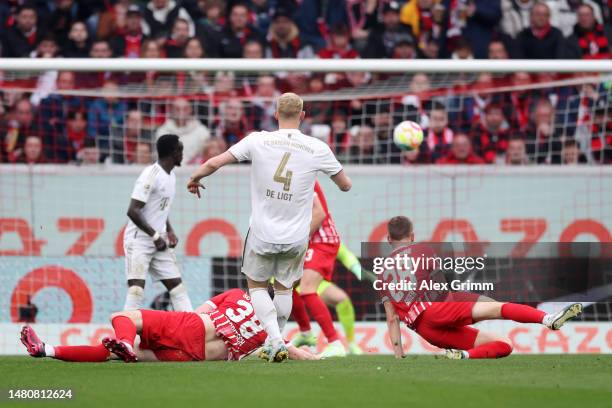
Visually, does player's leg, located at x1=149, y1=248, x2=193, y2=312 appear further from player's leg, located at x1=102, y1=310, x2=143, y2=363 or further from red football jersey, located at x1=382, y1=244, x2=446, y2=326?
red football jersey, located at x1=382, y1=244, x2=446, y2=326

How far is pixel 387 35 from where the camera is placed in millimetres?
16438

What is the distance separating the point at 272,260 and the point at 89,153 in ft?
17.3

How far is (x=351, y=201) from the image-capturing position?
44.7 feet

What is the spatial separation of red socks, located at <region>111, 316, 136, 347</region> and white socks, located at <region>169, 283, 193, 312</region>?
2844mm

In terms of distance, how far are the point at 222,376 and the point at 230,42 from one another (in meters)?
8.69

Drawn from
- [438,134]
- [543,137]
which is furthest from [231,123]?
[543,137]

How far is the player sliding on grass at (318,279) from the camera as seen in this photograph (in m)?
11.4

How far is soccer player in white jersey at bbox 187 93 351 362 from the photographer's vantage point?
898 centimetres

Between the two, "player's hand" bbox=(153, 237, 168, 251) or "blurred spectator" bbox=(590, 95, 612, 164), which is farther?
"blurred spectator" bbox=(590, 95, 612, 164)

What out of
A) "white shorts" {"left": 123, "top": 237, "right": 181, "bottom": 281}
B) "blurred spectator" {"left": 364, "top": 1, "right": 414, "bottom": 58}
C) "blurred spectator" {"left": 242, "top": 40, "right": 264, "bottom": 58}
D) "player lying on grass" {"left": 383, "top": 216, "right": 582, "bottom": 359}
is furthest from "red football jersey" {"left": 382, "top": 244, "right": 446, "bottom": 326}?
"blurred spectator" {"left": 364, "top": 1, "right": 414, "bottom": 58}

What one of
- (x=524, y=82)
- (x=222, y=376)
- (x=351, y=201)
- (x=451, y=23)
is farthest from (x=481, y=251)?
(x=222, y=376)

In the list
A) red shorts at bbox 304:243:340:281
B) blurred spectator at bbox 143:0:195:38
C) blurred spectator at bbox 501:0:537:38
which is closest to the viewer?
red shorts at bbox 304:243:340:281

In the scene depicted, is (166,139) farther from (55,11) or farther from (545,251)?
(55,11)

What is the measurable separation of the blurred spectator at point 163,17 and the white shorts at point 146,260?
15.5 ft
